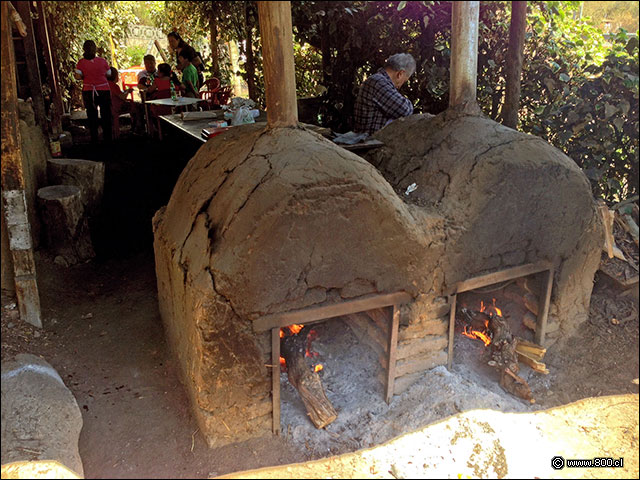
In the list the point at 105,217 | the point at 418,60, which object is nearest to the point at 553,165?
the point at 418,60

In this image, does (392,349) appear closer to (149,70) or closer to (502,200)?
(502,200)

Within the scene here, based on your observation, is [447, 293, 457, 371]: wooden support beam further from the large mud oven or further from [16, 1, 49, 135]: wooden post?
[16, 1, 49, 135]: wooden post

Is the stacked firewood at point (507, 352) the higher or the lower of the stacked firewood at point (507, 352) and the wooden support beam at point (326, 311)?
the lower

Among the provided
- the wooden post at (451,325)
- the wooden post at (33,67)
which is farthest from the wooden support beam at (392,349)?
the wooden post at (33,67)

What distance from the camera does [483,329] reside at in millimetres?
4539

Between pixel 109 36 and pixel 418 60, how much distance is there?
31.5 feet

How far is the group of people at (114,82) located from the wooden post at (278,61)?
6163 millimetres

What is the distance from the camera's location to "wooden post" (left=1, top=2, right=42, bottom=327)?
158 inches

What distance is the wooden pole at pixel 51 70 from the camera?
912 cm

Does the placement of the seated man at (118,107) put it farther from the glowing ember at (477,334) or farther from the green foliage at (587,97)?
the glowing ember at (477,334)

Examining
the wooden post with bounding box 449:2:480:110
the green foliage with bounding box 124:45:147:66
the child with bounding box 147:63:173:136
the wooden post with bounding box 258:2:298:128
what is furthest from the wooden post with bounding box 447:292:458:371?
the green foliage with bounding box 124:45:147:66

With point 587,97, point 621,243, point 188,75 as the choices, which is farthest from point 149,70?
point 621,243

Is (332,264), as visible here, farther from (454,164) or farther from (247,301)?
(454,164)

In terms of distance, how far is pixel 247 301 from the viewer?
129 inches
